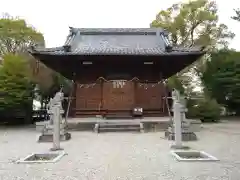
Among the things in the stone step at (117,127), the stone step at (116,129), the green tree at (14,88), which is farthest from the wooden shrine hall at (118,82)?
the stone step at (116,129)

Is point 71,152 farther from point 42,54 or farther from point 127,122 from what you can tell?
point 42,54

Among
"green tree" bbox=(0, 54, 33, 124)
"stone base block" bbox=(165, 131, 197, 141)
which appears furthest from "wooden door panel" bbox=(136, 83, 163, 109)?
"green tree" bbox=(0, 54, 33, 124)

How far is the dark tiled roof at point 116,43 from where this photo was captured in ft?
59.1

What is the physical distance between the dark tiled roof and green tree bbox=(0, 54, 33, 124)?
2902mm

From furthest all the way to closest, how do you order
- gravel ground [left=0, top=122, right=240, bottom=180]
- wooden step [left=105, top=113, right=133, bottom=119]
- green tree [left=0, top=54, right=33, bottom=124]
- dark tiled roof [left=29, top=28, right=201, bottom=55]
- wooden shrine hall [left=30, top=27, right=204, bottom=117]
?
wooden shrine hall [left=30, top=27, right=204, bottom=117], green tree [left=0, top=54, right=33, bottom=124], wooden step [left=105, top=113, right=133, bottom=119], dark tiled roof [left=29, top=28, right=201, bottom=55], gravel ground [left=0, top=122, right=240, bottom=180]

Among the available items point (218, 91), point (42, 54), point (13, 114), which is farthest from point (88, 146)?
point (218, 91)

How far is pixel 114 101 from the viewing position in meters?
19.4

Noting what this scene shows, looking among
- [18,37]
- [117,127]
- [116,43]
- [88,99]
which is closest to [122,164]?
[117,127]

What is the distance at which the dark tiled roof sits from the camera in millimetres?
18000

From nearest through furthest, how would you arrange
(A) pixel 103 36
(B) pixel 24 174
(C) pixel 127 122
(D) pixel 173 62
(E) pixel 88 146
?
(B) pixel 24 174
(E) pixel 88 146
(C) pixel 127 122
(D) pixel 173 62
(A) pixel 103 36

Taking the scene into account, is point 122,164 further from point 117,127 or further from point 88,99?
point 88,99

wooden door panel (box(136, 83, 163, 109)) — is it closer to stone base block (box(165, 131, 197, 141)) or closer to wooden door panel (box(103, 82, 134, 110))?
wooden door panel (box(103, 82, 134, 110))

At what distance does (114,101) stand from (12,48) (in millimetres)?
18246

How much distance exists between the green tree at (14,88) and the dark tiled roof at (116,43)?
2.90 metres
